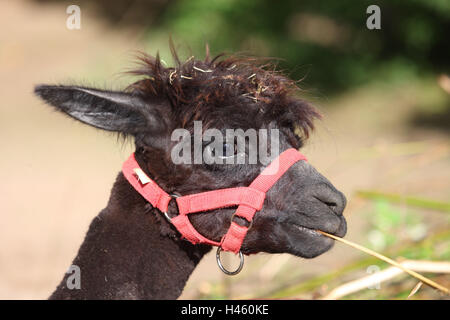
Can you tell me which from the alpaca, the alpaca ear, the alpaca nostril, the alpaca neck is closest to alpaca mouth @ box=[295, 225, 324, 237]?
the alpaca

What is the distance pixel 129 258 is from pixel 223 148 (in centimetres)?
73

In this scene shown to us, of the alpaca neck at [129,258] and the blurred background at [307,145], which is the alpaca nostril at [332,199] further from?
the alpaca neck at [129,258]

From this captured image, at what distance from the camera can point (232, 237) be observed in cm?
263

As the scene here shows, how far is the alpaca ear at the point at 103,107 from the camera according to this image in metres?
2.48

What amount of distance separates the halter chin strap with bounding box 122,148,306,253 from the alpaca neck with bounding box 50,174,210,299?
98mm

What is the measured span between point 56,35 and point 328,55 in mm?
6027

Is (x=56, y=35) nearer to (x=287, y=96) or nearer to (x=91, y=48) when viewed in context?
(x=91, y=48)

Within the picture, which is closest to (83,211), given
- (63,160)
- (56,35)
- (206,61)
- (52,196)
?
(52,196)

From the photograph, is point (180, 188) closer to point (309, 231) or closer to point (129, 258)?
point (129, 258)

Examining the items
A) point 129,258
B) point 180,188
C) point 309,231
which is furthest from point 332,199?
point 129,258

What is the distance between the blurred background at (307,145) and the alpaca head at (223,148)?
60 cm

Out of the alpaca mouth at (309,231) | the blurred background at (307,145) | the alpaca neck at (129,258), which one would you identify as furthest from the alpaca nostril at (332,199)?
the alpaca neck at (129,258)

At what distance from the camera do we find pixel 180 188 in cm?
267

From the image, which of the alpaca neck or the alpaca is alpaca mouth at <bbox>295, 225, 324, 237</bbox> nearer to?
the alpaca
